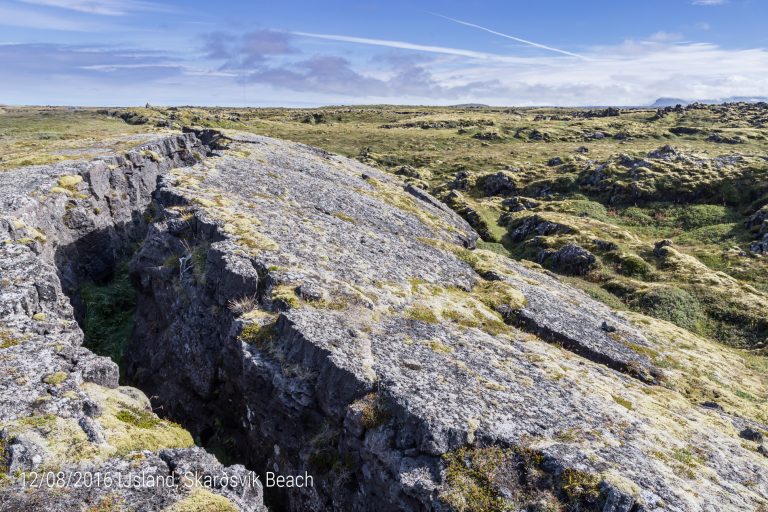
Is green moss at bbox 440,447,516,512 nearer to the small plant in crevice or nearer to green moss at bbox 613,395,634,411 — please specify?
green moss at bbox 613,395,634,411

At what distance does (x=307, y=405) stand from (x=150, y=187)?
133 ft

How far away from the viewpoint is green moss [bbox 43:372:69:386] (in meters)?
14.1

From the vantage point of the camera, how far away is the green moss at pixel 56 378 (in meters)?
14.1

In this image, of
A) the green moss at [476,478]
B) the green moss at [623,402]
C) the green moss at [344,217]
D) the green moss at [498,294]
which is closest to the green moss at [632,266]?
the green moss at [498,294]

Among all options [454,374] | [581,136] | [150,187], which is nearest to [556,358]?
[454,374]

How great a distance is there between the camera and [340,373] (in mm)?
15969

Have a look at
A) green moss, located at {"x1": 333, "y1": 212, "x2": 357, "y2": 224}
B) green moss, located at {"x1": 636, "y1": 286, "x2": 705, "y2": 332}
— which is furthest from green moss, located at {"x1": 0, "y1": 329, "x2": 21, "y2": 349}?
green moss, located at {"x1": 636, "y1": 286, "x2": 705, "y2": 332}

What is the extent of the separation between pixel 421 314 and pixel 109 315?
21.2 m

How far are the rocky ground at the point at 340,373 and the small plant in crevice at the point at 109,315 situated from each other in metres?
0.63

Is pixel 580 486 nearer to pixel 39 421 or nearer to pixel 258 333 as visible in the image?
pixel 258 333

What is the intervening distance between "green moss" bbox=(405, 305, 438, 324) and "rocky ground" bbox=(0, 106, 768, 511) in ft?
0.38

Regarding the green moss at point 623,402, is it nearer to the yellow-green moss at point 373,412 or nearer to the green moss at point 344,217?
the yellow-green moss at point 373,412

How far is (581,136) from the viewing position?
581 ft

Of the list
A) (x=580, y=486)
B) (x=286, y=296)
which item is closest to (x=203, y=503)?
(x=286, y=296)
